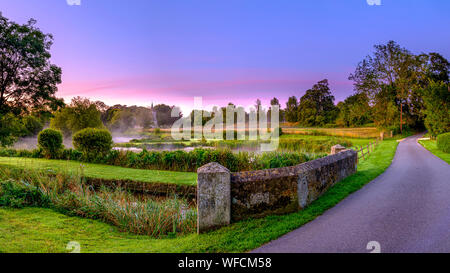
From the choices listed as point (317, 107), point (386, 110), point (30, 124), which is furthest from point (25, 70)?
point (317, 107)

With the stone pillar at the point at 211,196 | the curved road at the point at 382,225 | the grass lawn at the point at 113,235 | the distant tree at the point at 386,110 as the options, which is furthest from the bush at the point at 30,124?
the distant tree at the point at 386,110

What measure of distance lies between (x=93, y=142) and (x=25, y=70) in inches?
223

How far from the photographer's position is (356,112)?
4981 cm

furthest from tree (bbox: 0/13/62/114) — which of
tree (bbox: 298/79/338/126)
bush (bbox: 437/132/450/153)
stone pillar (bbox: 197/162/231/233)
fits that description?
tree (bbox: 298/79/338/126)

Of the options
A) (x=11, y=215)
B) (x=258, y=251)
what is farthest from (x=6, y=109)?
(x=258, y=251)

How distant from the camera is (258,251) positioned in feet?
13.9

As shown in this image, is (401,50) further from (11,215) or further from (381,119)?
(11,215)

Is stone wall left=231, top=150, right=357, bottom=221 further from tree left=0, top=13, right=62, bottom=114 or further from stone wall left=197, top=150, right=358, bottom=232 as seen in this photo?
tree left=0, top=13, right=62, bottom=114

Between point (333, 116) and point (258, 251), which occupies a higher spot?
point (333, 116)

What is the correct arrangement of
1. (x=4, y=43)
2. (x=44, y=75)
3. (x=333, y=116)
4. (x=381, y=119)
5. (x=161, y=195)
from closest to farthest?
(x=161, y=195) < (x=4, y=43) < (x=44, y=75) < (x=381, y=119) < (x=333, y=116)

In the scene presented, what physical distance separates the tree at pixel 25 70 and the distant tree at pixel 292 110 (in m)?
66.6

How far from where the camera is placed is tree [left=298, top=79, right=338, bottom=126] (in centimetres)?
6644

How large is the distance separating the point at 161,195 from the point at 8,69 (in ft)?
42.0
